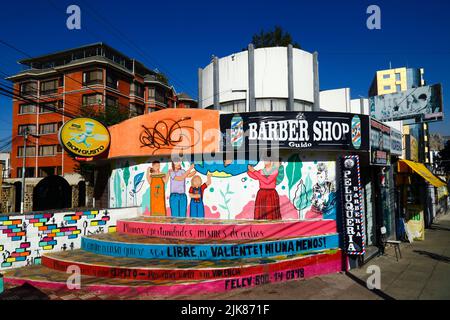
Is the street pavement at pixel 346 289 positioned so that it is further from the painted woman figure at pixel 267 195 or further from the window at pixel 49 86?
the window at pixel 49 86

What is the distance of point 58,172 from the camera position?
116ft

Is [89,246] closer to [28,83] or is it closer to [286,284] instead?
[286,284]

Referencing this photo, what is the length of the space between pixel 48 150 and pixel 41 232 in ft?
103

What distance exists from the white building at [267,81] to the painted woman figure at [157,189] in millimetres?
6136

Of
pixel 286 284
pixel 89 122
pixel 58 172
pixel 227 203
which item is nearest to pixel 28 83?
pixel 58 172

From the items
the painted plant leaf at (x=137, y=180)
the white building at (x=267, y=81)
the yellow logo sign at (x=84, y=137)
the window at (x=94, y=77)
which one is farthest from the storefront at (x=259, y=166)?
the window at (x=94, y=77)

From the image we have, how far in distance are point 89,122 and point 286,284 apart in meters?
10.5

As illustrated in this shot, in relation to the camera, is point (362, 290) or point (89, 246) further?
point (89, 246)

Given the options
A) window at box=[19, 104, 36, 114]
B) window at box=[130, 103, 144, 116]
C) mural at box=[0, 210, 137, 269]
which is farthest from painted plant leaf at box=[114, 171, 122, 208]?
window at box=[19, 104, 36, 114]

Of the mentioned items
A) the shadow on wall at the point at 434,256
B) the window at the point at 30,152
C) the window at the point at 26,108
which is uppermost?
the window at the point at 26,108

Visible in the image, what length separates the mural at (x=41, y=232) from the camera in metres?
9.17

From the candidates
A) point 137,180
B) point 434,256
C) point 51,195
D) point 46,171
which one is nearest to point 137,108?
point 46,171

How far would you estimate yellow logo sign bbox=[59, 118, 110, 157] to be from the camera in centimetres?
1176

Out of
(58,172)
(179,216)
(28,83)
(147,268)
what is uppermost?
(28,83)
